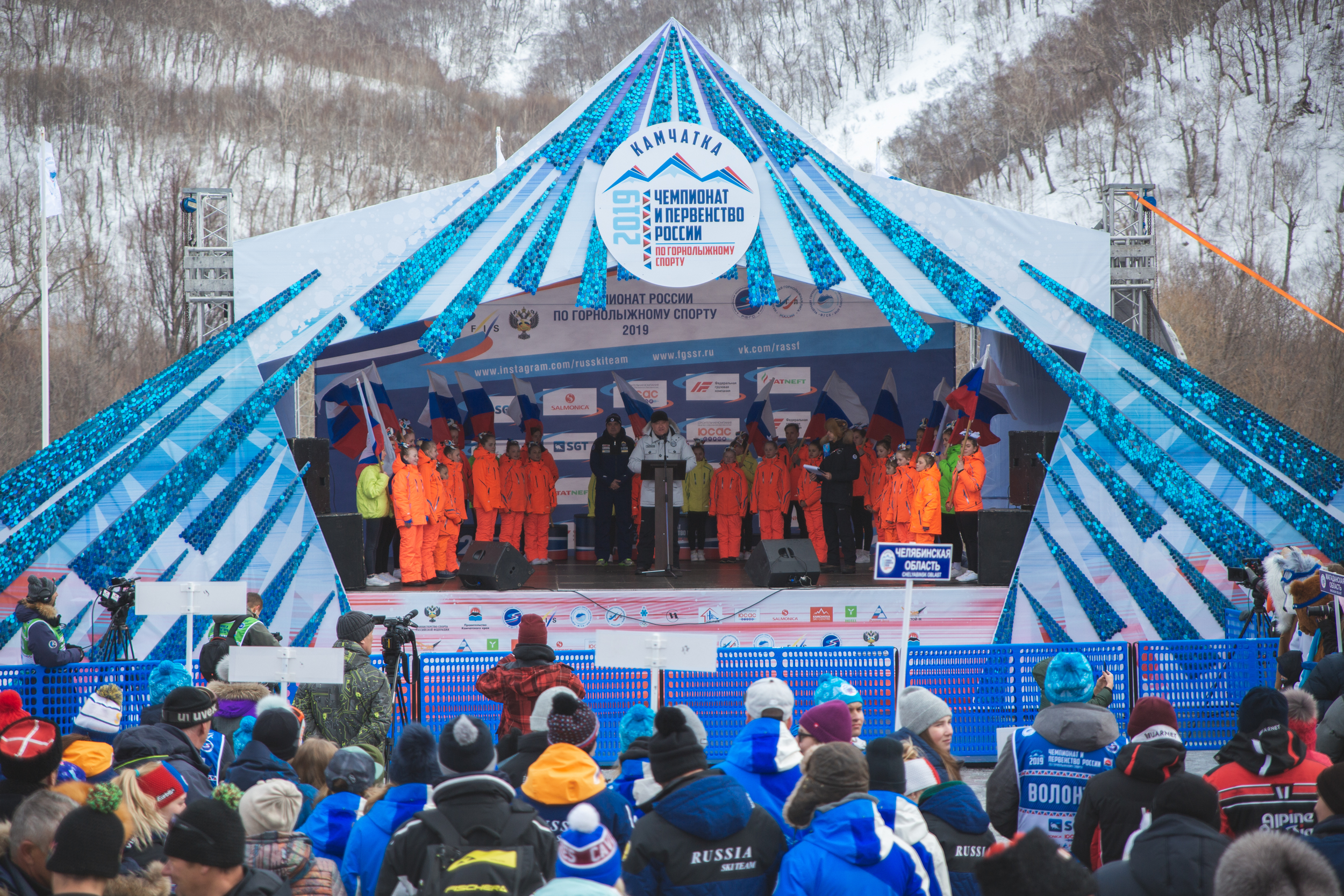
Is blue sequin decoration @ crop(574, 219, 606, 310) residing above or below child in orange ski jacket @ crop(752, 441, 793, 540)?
above

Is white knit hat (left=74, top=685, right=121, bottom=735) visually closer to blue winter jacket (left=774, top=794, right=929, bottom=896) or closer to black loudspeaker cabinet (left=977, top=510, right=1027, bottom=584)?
blue winter jacket (left=774, top=794, right=929, bottom=896)

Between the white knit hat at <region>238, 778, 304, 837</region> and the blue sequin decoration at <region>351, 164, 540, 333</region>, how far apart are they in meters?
6.12

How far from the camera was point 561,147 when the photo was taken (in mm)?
8984

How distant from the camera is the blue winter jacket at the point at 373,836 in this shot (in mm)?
3033

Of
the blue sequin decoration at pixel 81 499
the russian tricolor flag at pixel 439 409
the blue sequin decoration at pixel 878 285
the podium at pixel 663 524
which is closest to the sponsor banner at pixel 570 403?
the russian tricolor flag at pixel 439 409

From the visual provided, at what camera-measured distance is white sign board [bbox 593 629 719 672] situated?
16.4ft

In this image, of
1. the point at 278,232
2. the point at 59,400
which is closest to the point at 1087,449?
the point at 278,232

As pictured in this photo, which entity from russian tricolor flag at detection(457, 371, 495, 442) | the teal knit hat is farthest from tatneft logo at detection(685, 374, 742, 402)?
the teal knit hat

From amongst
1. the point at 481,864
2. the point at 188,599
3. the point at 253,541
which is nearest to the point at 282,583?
the point at 253,541

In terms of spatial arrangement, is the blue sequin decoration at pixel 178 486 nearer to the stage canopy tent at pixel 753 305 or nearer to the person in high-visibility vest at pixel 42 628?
the stage canopy tent at pixel 753 305

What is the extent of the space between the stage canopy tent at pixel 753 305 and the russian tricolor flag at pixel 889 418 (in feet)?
14.3

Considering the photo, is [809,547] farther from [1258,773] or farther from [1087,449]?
[1258,773]

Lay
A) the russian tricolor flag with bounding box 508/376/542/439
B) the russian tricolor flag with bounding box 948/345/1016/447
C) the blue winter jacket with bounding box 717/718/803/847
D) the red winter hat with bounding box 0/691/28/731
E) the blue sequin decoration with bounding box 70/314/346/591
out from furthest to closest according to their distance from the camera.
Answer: the russian tricolor flag with bounding box 508/376/542/439 → the russian tricolor flag with bounding box 948/345/1016/447 → the blue sequin decoration with bounding box 70/314/346/591 → the red winter hat with bounding box 0/691/28/731 → the blue winter jacket with bounding box 717/718/803/847

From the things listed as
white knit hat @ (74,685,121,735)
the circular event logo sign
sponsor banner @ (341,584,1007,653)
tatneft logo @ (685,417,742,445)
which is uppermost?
the circular event logo sign
